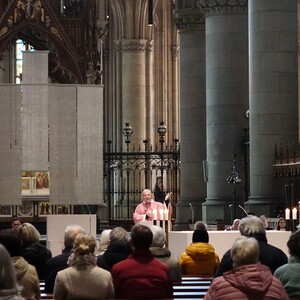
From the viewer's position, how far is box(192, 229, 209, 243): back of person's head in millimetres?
13712

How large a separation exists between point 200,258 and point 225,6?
1852 cm

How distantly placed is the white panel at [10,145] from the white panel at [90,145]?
4.77 ft

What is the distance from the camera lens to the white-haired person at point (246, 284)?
8.28m

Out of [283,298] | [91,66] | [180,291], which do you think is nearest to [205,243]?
[180,291]

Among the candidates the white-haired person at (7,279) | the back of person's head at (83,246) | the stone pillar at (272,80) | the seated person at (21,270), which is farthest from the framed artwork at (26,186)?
the white-haired person at (7,279)

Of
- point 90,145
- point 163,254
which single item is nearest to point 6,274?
point 163,254

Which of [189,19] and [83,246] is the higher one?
[189,19]

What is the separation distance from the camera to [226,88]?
32.0m

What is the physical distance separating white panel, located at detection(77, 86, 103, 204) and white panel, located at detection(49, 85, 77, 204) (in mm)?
158

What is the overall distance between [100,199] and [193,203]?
7163 mm

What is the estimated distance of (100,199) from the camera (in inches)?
1182

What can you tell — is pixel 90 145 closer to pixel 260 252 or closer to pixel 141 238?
pixel 260 252

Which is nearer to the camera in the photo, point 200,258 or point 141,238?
point 141,238

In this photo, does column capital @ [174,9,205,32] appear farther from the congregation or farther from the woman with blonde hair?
the woman with blonde hair
